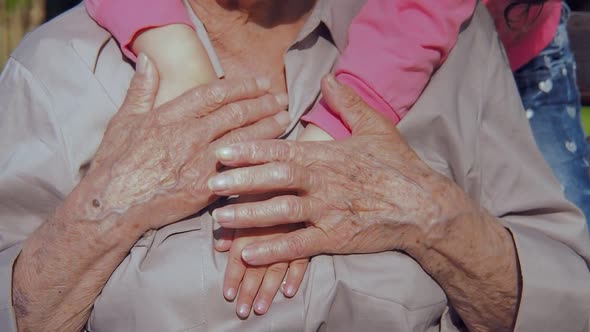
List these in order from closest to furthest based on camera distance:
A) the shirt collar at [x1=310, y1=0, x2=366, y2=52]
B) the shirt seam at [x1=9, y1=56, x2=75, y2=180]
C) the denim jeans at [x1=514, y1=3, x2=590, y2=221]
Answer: the shirt seam at [x1=9, y1=56, x2=75, y2=180] < the shirt collar at [x1=310, y1=0, x2=366, y2=52] < the denim jeans at [x1=514, y1=3, x2=590, y2=221]

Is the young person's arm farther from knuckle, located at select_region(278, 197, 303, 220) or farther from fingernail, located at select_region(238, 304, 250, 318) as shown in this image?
fingernail, located at select_region(238, 304, 250, 318)

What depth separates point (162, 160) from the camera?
176 centimetres

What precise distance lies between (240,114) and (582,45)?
1.82 meters

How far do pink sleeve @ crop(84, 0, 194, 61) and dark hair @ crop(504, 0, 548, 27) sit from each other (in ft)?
3.33

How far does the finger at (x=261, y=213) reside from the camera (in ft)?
5.57

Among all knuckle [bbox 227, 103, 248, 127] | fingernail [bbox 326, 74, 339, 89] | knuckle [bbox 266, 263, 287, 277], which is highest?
fingernail [bbox 326, 74, 339, 89]

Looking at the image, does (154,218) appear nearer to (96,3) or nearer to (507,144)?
(96,3)

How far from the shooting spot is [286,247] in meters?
1.74

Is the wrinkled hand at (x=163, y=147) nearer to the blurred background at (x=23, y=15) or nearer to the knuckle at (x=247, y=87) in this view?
the knuckle at (x=247, y=87)

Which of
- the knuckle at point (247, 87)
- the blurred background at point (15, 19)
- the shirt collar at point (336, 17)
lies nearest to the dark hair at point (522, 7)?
the shirt collar at point (336, 17)

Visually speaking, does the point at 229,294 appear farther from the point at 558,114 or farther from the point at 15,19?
the point at 15,19

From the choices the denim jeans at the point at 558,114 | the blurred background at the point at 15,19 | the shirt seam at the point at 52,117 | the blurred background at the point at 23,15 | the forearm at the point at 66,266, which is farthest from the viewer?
the blurred background at the point at 15,19

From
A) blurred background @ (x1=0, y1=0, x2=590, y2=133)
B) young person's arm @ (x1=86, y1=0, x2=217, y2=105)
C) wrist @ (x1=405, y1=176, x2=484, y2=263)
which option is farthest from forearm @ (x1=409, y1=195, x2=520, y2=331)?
blurred background @ (x1=0, y1=0, x2=590, y2=133)

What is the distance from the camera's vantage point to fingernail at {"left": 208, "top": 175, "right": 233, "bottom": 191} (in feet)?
5.43
